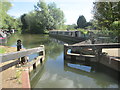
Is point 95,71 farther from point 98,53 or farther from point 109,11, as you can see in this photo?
point 109,11

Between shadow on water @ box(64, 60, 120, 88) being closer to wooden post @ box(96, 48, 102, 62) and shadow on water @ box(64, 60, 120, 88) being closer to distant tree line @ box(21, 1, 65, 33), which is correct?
wooden post @ box(96, 48, 102, 62)

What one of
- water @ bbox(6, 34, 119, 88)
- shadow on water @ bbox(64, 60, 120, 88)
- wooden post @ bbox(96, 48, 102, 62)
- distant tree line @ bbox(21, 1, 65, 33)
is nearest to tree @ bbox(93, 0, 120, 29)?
wooden post @ bbox(96, 48, 102, 62)

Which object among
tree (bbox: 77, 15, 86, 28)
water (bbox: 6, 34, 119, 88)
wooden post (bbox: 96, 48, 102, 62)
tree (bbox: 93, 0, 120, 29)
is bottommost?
water (bbox: 6, 34, 119, 88)

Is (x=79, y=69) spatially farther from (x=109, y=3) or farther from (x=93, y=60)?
(x=109, y=3)

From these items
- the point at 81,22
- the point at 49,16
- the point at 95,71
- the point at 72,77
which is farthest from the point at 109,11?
A: the point at 81,22

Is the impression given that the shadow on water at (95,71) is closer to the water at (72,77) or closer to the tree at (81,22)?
the water at (72,77)

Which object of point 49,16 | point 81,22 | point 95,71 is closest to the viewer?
point 95,71

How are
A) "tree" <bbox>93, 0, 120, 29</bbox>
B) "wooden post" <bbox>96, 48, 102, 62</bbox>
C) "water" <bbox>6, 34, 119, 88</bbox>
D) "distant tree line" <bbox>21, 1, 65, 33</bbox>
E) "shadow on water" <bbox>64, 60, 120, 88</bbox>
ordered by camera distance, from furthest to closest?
"distant tree line" <bbox>21, 1, 65, 33</bbox>, "tree" <bbox>93, 0, 120, 29</bbox>, "wooden post" <bbox>96, 48, 102, 62</bbox>, "shadow on water" <bbox>64, 60, 120, 88</bbox>, "water" <bbox>6, 34, 119, 88</bbox>

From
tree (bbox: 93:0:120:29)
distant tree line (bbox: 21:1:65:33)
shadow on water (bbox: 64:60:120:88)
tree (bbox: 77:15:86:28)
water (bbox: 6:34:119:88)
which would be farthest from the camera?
tree (bbox: 77:15:86:28)

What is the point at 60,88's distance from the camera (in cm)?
489

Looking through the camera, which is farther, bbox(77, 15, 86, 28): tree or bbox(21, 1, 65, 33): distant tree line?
bbox(77, 15, 86, 28): tree

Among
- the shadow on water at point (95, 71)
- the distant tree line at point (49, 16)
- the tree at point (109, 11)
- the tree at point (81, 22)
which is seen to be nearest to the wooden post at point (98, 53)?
the shadow on water at point (95, 71)

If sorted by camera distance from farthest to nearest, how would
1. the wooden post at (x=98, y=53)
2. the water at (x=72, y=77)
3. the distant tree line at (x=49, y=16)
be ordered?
the distant tree line at (x=49, y=16), the wooden post at (x=98, y=53), the water at (x=72, y=77)

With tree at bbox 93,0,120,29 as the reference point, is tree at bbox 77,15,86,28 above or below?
above
